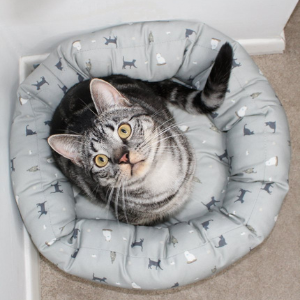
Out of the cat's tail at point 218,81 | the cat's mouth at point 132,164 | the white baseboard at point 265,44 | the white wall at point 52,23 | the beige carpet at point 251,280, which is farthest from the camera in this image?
the white baseboard at point 265,44

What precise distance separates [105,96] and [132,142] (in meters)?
0.24

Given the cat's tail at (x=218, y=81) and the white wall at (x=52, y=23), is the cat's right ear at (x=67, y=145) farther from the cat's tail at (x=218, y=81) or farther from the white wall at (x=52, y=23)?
the cat's tail at (x=218, y=81)

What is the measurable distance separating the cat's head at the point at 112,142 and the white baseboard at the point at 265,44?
3.57 feet

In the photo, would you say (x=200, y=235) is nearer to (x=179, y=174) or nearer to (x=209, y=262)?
(x=209, y=262)

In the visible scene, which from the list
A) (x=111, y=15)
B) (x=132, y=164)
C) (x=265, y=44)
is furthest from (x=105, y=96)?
(x=265, y=44)

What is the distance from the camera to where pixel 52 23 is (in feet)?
6.58

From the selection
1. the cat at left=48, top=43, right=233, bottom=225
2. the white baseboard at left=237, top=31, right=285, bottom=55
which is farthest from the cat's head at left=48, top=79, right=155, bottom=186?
the white baseboard at left=237, top=31, right=285, bottom=55

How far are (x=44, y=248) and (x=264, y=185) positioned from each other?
1.15m

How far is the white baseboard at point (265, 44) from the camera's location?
→ 2258 millimetres

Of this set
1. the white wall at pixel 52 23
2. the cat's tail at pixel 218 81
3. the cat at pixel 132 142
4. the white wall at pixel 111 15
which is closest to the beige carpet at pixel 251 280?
the white wall at pixel 52 23

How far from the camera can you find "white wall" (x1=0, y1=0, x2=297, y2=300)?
184cm

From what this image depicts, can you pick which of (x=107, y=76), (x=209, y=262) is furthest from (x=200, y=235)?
(x=107, y=76)

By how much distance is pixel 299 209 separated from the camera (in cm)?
209

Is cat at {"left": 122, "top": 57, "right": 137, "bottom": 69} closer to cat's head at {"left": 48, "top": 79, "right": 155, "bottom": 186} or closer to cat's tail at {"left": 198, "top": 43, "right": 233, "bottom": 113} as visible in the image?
cat's tail at {"left": 198, "top": 43, "right": 233, "bottom": 113}
